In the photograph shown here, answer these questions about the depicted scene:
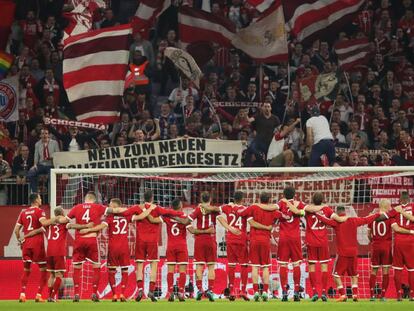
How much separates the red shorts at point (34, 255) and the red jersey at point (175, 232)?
210cm

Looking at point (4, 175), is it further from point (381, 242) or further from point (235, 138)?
point (381, 242)

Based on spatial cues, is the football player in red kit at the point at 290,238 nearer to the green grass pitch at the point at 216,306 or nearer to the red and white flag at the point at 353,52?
the green grass pitch at the point at 216,306

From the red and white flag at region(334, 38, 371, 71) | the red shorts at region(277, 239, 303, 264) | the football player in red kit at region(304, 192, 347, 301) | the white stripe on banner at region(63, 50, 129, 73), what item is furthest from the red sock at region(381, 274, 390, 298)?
the red and white flag at region(334, 38, 371, 71)

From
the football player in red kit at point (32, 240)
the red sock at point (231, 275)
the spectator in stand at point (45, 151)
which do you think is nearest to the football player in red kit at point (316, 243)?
the red sock at point (231, 275)

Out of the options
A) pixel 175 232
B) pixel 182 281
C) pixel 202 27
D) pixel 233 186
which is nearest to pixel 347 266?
pixel 182 281

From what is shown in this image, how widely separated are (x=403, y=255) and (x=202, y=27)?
30.8 feet

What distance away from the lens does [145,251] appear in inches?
888

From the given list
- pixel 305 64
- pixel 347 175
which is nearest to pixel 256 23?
pixel 305 64

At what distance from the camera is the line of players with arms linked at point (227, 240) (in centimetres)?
2214

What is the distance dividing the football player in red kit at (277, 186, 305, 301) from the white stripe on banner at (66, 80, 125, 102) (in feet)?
20.5

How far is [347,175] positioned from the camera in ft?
79.7

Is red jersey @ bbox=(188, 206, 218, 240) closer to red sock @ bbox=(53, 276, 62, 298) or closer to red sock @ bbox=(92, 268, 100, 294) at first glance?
red sock @ bbox=(92, 268, 100, 294)

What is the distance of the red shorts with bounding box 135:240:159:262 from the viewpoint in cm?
2252

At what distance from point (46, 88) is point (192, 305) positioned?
937cm
